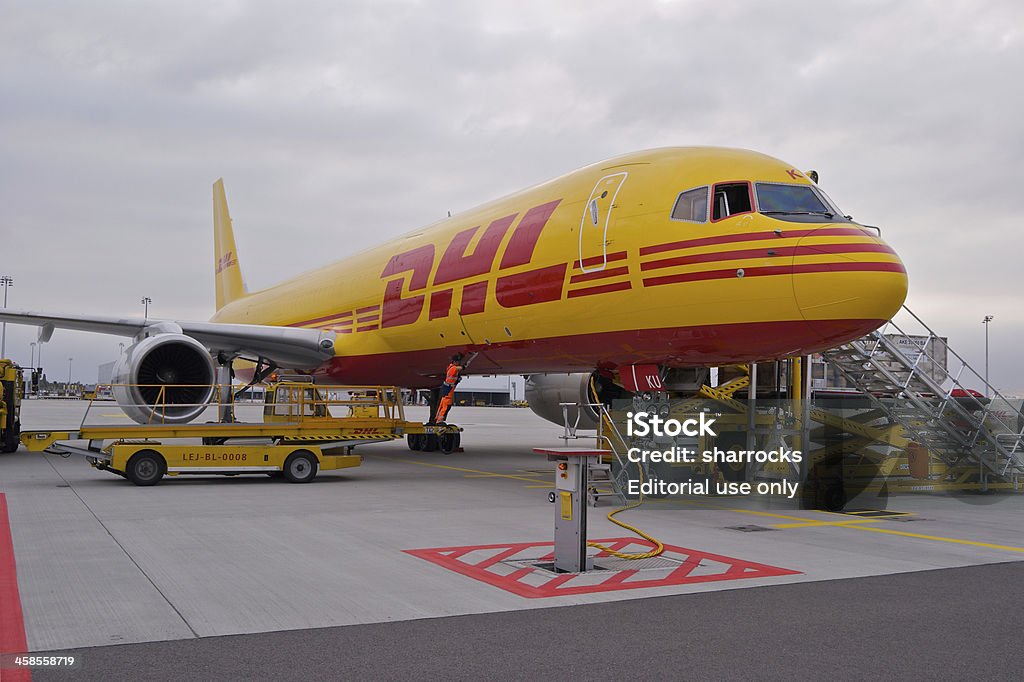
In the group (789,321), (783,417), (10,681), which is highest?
(789,321)

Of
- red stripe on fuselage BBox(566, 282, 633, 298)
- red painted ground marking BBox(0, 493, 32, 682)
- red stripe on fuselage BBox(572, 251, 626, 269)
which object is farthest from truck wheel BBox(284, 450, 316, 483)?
red painted ground marking BBox(0, 493, 32, 682)

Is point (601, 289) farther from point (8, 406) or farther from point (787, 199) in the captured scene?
point (8, 406)

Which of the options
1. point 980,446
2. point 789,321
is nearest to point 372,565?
point 789,321

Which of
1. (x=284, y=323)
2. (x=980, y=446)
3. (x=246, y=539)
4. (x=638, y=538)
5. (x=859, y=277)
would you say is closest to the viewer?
(x=246, y=539)

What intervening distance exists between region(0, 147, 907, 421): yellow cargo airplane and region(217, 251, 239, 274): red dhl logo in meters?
10.0

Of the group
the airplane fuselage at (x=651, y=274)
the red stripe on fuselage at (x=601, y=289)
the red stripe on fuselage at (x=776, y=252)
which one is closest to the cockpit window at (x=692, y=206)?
the airplane fuselage at (x=651, y=274)

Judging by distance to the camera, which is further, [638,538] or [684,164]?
[684,164]

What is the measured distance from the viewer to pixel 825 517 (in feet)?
33.3

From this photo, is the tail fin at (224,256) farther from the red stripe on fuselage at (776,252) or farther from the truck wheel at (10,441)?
the red stripe on fuselage at (776,252)

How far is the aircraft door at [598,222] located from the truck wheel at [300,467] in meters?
4.99

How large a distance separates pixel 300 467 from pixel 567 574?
7387 millimetres

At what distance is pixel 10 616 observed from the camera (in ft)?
16.1

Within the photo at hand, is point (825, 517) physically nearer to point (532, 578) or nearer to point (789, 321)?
point (789, 321)

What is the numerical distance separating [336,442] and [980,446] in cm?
999
